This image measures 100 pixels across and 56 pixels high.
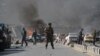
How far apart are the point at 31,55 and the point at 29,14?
5427 cm

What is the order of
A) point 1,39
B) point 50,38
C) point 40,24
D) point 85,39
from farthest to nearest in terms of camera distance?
1. point 40,24
2. point 85,39
3. point 50,38
4. point 1,39

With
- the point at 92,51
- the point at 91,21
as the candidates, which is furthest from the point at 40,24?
the point at 92,51

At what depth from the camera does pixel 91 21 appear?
72.2 m

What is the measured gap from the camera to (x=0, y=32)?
94.0ft

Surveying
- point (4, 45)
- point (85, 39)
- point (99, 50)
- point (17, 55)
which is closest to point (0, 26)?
point (4, 45)

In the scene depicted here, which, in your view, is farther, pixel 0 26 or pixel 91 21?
pixel 91 21

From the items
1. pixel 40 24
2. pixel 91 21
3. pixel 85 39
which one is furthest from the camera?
pixel 40 24

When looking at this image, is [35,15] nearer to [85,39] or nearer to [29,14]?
[29,14]

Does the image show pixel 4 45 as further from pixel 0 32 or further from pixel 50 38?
pixel 50 38

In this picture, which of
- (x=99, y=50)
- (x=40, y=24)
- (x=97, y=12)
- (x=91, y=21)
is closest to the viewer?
(x=99, y=50)

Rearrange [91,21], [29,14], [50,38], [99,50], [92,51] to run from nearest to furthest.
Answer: [99,50] < [92,51] < [50,38] < [91,21] < [29,14]

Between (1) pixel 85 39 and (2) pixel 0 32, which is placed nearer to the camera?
(2) pixel 0 32

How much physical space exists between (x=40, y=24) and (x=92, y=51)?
60.2 m

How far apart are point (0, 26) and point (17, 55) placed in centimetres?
883
